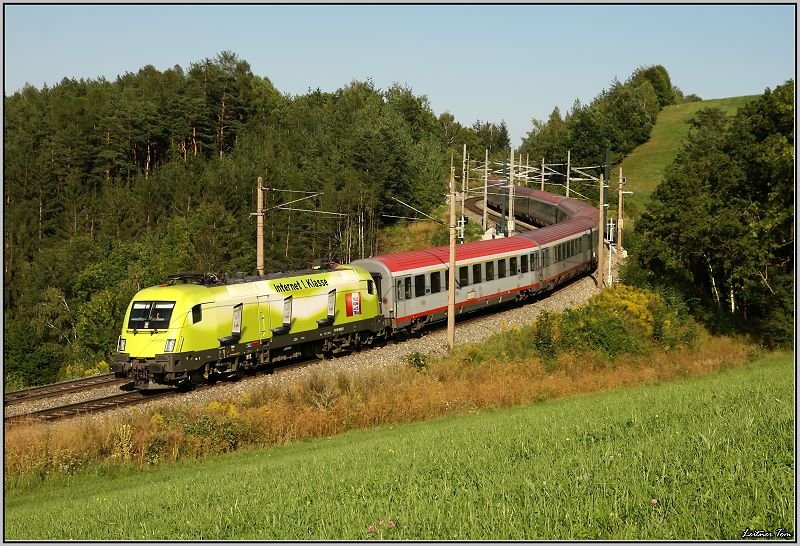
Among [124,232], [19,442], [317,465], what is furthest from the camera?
[124,232]

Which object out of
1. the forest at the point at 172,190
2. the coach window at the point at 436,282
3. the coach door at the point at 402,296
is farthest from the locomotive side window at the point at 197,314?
the forest at the point at 172,190

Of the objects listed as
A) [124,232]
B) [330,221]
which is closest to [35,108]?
[124,232]

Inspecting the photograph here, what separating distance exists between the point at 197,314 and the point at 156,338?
A: 140cm

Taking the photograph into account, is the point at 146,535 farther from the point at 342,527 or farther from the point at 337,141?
the point at 337,141

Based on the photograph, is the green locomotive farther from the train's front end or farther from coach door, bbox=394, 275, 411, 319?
coach door, bbox=394, 275, 411, 319

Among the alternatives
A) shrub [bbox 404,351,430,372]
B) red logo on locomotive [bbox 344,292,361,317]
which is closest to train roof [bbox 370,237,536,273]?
red logo on locomotive [bbox 344,292,361,317]

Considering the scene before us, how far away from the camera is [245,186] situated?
267 ft

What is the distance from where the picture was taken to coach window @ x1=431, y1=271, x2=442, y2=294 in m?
35.6

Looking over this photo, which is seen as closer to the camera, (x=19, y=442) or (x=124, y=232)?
(x=19, y=442)

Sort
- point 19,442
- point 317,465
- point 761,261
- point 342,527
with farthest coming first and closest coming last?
1. point 761,261
2. point 19,442
3. point 317,465
4. point 342,527

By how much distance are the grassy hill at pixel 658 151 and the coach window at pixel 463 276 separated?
64.4 meters

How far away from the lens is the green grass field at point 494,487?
9.42 metres

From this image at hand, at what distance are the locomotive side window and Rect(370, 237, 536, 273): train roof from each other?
979cm

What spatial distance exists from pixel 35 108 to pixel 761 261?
9667 centimetres
